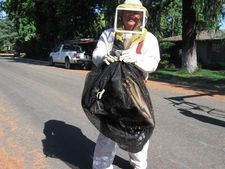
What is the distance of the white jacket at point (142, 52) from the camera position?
15.8 feet

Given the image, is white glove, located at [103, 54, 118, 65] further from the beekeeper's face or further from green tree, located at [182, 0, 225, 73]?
green tree, located at [182, 0, 225, 73]

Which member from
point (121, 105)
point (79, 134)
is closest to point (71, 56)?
point (79, 134)

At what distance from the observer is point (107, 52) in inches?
193

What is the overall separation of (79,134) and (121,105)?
10.8 ft

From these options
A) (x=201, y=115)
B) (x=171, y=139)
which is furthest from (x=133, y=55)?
(x=201, y=115)

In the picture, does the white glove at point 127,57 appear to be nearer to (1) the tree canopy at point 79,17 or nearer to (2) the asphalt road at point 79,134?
(2) the asphalt road at point 79,134

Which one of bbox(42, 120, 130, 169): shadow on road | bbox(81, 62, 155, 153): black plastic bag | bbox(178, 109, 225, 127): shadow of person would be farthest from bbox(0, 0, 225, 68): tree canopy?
bbox(81, 62, 155, 153): black plastic bag

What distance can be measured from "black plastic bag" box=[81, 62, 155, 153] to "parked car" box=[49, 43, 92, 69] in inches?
936

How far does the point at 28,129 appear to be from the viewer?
8.20m

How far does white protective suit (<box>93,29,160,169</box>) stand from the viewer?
15.8ft

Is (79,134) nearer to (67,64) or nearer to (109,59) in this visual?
(109,59)

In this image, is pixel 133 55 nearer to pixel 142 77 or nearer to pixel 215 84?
pixel 142 77

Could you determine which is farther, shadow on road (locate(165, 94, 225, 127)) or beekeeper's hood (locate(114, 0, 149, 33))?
shadow on road (locate(165, 94, 225, 127))

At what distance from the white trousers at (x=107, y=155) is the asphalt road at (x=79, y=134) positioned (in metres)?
0.50
